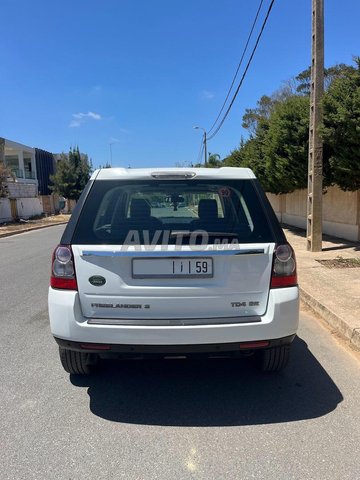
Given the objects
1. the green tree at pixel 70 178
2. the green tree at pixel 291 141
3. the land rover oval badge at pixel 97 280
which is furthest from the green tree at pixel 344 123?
the green tree at pixel 70 178

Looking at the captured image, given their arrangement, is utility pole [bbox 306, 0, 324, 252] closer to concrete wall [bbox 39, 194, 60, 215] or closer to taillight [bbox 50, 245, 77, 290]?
taillight [bbox 50, 245, 77, 290]

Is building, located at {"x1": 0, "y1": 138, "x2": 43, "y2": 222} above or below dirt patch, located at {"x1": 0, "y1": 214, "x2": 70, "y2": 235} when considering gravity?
above

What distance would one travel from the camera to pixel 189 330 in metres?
3.04

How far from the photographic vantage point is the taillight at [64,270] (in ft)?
10.3

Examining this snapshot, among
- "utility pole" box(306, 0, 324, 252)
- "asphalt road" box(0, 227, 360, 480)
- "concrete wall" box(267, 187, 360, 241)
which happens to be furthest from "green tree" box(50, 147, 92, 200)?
"asphalt road" box(0, 227, 360, 480)

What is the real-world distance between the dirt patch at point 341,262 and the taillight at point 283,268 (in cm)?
593

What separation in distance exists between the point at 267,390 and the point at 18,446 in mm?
1908

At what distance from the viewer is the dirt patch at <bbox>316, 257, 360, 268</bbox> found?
8.74m

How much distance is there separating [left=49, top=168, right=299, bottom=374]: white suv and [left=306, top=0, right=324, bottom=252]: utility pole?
305 inches

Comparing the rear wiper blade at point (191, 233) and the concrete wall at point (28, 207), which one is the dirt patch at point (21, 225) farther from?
the rear wiper blade at point (191, 233)

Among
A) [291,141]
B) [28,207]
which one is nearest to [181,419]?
[291,141]

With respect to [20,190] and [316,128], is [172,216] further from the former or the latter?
[20,190]

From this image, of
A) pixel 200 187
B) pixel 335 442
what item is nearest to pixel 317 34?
pixel 200 187

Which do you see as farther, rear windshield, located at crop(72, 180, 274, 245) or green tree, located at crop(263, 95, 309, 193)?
green tree, located at crop(263, 95, 309, 193)
